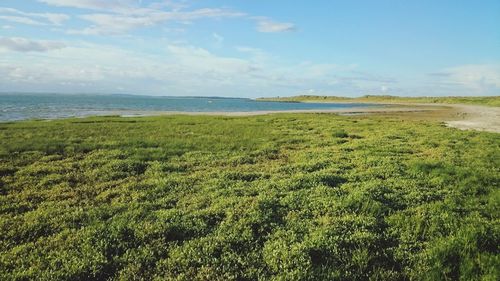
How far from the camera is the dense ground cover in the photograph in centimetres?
848

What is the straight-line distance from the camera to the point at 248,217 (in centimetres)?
1115

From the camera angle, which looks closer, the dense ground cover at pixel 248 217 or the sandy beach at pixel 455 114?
the dense ground cover at pixel 248 217

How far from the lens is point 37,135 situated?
30.5m

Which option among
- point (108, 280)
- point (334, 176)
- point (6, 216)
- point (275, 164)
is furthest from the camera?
point (275, 164)

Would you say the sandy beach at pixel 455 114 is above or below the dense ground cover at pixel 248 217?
above

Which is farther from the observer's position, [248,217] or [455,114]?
[455,114]

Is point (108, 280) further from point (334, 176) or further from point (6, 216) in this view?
point (334, 176)

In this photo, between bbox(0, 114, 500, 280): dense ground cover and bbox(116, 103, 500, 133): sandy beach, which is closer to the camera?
bbox(0, 114, 500, 280): dense ground cover

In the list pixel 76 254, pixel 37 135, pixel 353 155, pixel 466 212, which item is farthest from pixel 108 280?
pixel 37 135

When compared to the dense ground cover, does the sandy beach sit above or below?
above

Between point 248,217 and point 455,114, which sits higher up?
point 455,114

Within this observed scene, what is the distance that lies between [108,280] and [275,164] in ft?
40.8

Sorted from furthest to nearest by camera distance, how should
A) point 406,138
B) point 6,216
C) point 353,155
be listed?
point 406,138, point 353,155, point 6,216

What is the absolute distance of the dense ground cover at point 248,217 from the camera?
848 centimetres
